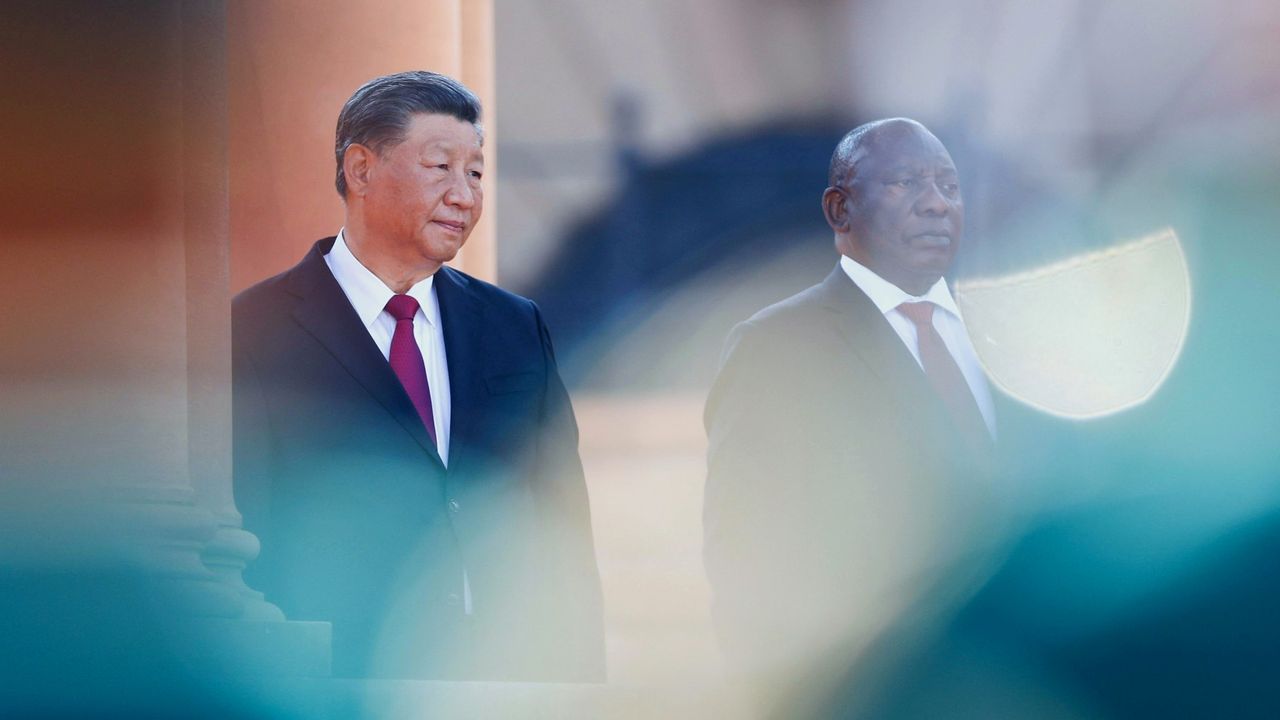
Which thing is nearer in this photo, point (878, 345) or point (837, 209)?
point (878, 345)

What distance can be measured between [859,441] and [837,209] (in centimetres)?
60

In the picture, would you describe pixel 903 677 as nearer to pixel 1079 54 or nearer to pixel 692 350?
pixel 692 350

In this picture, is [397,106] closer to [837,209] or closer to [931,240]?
[837,209]

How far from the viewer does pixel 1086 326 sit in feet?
13.4

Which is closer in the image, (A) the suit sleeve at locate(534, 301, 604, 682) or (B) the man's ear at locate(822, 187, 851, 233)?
(A) the suit sleeve at locate(534, 301, 604, 682)

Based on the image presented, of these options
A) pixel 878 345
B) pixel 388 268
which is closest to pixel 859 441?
pixel 878 345

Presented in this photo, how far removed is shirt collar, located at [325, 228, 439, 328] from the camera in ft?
11.2

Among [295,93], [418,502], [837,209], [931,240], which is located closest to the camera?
[418,502]

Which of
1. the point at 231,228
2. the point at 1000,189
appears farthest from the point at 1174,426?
the point at 231,228

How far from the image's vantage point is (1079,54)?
213 inches

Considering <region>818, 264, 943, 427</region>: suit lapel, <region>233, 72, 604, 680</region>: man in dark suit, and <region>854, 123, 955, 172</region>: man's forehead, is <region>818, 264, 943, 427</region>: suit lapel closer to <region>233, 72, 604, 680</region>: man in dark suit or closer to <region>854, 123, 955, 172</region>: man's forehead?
<region>854, 123, 955, 172</region>: man's forehead

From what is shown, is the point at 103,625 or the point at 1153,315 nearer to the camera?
the point at 103,625

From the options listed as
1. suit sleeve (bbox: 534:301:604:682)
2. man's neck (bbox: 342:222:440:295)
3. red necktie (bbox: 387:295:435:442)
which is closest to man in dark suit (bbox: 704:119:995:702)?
suit sleeve (bbox: 534:301:604:682)

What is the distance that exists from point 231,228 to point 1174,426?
2.54 m
